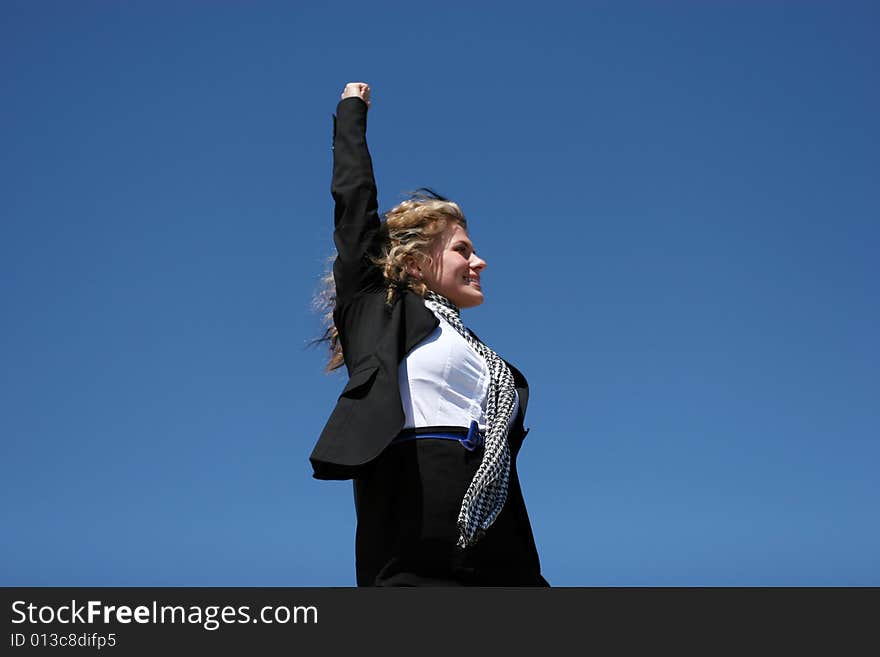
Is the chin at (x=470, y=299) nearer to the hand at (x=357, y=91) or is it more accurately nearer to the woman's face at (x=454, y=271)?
the woman's face at (x=454, y=271)

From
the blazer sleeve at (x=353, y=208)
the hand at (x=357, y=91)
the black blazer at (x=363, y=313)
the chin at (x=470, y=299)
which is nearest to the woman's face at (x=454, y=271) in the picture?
the chin at (x=470, y=299)

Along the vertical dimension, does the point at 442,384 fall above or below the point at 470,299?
below

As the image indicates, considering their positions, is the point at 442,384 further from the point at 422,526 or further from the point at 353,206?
the point at 353,206

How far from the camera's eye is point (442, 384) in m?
4.55

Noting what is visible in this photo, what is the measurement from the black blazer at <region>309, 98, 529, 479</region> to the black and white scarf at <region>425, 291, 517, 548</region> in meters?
0.17

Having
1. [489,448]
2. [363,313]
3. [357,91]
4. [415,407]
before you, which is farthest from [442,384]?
[357,91]

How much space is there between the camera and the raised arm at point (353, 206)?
4691 millimetres

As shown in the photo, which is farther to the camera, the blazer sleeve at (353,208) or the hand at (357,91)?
the hand at (357,91)

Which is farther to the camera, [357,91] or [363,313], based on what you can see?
[357,91]

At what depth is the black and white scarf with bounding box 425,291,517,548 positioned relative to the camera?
4316 mm

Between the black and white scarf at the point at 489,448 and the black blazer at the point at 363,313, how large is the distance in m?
0.17

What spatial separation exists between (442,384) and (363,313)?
50 centimetres

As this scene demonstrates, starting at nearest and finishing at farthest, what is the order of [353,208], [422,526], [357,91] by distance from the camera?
1. [422,526]
2. [353,208]
3. [357,91]
